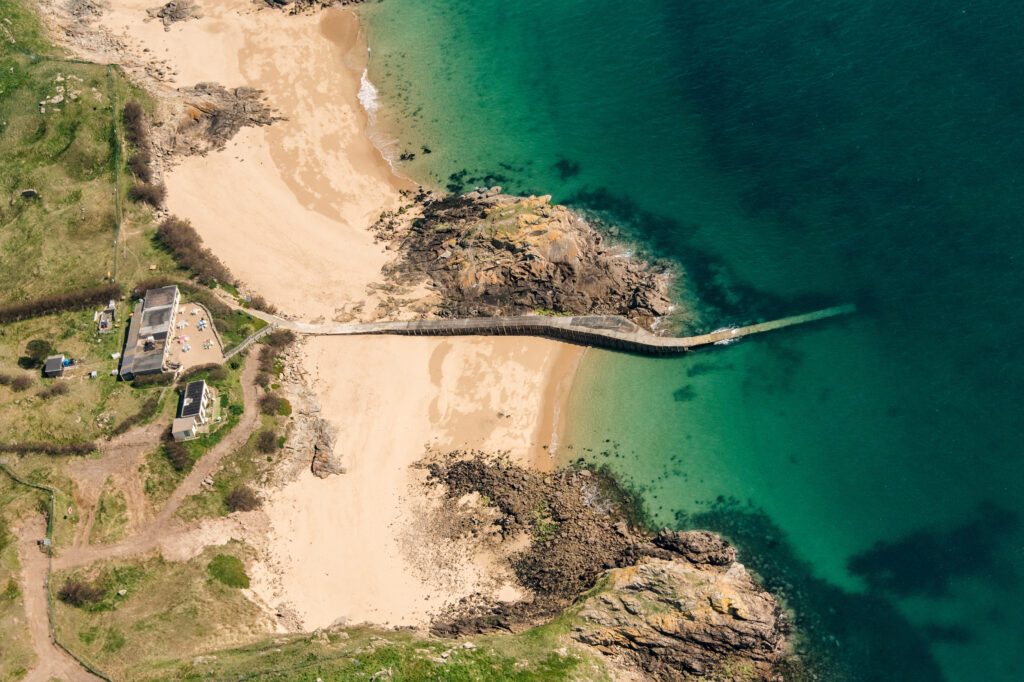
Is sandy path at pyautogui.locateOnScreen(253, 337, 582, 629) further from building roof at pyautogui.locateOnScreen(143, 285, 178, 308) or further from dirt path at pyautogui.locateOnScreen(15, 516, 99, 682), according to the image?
building roof at pyautogui.locateOnScreen(143, 285, 178, 308)

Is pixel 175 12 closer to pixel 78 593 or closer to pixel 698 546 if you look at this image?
pixel 78 593

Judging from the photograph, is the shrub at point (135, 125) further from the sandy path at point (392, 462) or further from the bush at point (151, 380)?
the sandy path at point (392, 462)

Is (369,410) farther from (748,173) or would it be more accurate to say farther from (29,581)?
(748,173)

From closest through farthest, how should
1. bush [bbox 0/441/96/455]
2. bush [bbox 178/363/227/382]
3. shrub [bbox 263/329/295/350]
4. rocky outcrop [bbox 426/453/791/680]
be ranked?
rocky outcrop [bbox 426/453/791/680]
bush [bbox 0/441/96/455]
bush [bbox 178/363/227/382]
shrub [bbox 263/329/295/350]

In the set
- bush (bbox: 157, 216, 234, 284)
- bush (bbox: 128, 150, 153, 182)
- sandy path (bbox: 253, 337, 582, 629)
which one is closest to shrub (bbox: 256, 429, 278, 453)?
Result: sandy path (bbox: 253, 337, 582, 629)

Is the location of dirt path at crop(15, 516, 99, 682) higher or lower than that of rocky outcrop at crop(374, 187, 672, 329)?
lower

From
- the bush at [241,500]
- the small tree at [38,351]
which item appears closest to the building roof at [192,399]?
the bush at [241,500]
